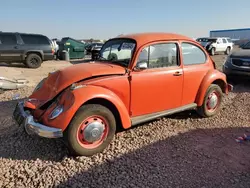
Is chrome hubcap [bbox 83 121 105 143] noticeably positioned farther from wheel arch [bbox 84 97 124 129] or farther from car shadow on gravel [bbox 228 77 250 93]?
car shadow on gravel [bbox 228 77 250 93]

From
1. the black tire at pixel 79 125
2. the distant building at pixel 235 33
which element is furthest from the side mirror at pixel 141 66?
the distant building at pixel 235 33

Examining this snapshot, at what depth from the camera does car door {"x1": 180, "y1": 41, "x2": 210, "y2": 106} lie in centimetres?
425

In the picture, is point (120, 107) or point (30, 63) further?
point (30, 63)

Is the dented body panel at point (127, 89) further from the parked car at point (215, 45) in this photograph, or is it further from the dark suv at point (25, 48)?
the parked car at point (215, 45)

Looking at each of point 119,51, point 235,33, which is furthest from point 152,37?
point 235,33

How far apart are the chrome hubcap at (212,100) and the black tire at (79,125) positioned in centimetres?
238

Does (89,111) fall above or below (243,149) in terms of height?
above

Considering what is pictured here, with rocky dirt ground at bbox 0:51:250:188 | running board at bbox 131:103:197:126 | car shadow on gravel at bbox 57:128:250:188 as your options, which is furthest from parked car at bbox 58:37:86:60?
car shadow on gravel at bbox 57:128:250:188

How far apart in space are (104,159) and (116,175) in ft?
1.36

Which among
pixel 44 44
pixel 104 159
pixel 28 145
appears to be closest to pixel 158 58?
pixel 104 159

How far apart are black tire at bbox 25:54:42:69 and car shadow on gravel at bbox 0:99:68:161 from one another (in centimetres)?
932

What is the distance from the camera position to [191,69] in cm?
430

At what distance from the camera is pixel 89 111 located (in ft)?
10.5

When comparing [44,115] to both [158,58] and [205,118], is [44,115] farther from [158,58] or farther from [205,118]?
[205,118]
